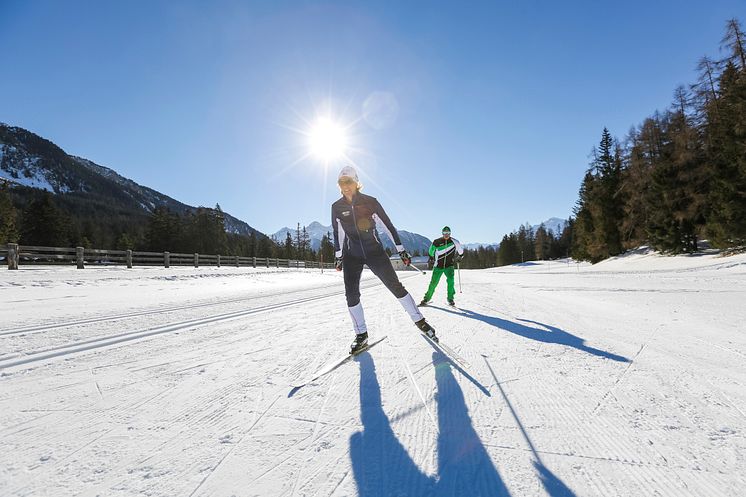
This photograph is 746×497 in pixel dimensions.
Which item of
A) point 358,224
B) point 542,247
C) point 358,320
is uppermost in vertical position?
point 542,247

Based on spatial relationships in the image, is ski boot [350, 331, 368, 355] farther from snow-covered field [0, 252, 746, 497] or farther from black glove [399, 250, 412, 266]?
black glove [399, 250, 412, 266]

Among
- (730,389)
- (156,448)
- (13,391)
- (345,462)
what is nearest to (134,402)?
(156,448)

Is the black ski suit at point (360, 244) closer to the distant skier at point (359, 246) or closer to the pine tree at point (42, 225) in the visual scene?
the distant skier at point (359, 246)

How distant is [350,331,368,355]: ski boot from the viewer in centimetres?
350

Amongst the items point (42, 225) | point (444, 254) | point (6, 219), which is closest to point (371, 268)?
point (444, 254)

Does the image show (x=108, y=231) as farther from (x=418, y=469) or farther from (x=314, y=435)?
(x=418, y=469)

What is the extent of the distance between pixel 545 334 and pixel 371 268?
7.95 feet

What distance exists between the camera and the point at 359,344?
11.9 feet

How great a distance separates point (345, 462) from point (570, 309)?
624cm

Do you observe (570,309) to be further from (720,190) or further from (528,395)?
(720,190)

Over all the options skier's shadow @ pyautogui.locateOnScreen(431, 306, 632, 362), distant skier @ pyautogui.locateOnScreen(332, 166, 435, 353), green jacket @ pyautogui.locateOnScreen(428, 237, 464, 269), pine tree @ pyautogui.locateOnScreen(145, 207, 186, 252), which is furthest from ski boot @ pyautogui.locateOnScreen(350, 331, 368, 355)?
pine tree @ pyautogui.locateOnScreen(145, 207, 186, 252)

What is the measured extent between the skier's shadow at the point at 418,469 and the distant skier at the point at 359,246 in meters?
1.81

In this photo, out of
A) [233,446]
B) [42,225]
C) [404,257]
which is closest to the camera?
[233,446]

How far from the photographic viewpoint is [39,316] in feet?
18.4
